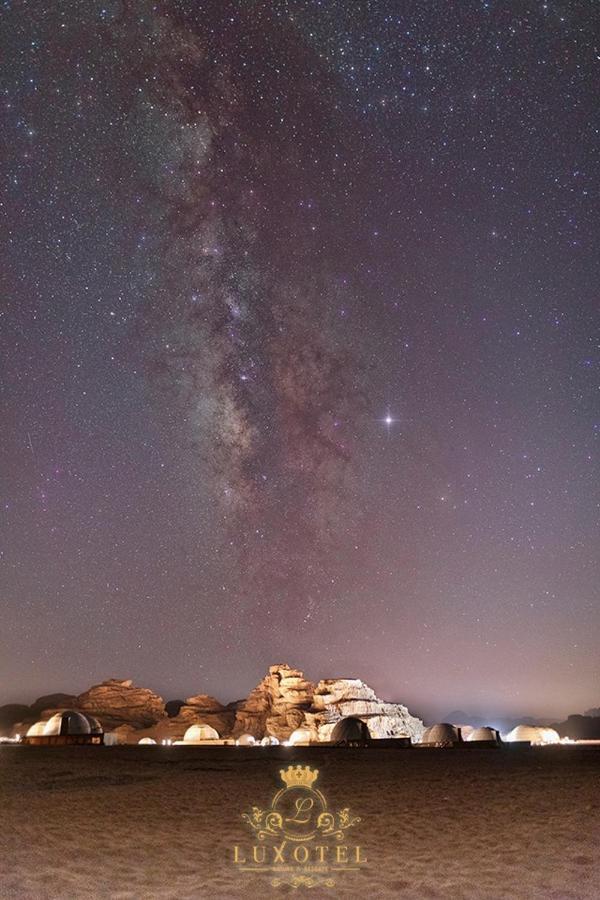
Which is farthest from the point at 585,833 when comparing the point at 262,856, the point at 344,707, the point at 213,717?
the point at 213,717

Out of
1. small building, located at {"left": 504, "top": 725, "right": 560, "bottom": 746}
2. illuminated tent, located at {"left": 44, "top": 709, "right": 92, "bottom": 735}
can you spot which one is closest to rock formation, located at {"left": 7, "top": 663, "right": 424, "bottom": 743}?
small building, located at {"left": 504, "top": 725, "right": 560, "bottom": 746}

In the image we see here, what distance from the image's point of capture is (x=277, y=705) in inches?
5300

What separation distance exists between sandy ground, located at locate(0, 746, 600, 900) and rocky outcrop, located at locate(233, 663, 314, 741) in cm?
10951

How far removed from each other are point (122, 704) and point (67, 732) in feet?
318

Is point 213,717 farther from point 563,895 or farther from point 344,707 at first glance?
point 563,895

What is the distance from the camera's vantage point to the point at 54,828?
14961 millimetres

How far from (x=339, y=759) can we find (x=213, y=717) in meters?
130

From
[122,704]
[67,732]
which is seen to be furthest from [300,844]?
[122,704]

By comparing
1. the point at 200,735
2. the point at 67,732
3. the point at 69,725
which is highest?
the point at 69,725

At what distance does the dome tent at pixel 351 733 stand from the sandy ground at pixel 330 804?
1629 inches

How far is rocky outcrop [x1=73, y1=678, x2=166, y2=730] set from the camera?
151 meters

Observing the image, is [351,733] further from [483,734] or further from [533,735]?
[533,735]

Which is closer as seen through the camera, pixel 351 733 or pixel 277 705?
pixel 351 733

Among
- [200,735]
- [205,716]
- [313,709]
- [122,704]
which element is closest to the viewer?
[200,735]
